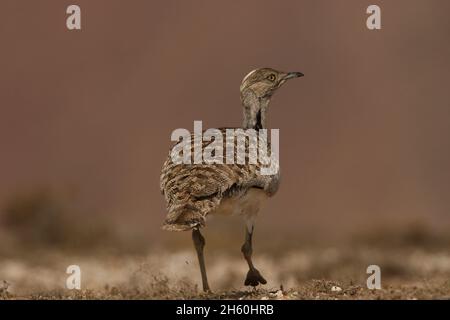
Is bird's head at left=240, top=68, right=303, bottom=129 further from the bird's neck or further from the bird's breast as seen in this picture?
the bird's breast

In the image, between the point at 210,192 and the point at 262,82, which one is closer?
the point at 210,192

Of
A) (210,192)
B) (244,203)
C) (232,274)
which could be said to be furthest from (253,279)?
(232,274)

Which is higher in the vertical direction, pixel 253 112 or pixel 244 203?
pixel 253 112

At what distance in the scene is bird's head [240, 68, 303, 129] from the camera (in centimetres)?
1645

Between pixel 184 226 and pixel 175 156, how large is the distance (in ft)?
5.52

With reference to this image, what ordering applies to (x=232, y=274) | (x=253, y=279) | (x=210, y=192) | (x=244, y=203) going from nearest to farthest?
1. (x=210, y=192)
2. (x=244, y=203)
3. (x=253, y=279)
4. (x=232, y=274)

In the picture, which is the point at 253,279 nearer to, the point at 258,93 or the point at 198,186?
the point at 198,186

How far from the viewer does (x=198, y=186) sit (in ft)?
44.8

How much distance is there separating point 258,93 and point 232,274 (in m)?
4.25

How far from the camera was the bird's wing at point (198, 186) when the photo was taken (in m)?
13.3

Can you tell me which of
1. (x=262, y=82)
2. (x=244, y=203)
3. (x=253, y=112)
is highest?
(x=262, y=82)

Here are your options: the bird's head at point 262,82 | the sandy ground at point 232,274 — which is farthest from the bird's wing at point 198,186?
the bird's head at point 262,82

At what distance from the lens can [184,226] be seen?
1320 cm

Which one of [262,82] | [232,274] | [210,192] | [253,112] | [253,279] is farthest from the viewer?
[232,274]
